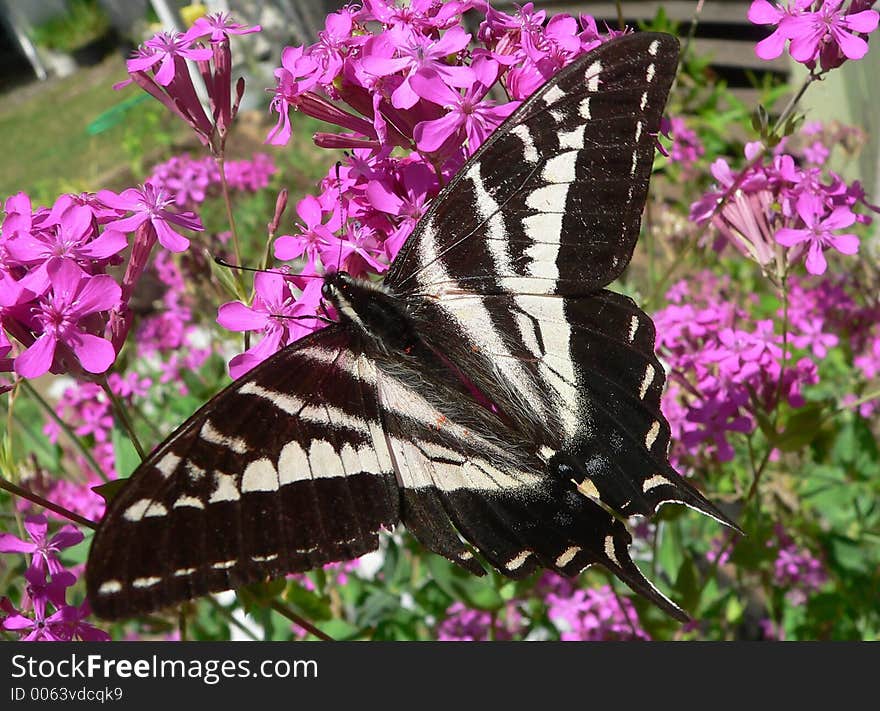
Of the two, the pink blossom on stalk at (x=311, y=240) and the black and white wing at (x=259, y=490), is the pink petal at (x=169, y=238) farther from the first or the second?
the black and white wing at (x=259, y=490)

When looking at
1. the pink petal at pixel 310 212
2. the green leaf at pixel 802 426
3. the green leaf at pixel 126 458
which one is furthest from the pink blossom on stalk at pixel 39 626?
the green leaf at pixel 802 426

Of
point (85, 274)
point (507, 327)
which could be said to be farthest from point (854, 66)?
point (85, 274)

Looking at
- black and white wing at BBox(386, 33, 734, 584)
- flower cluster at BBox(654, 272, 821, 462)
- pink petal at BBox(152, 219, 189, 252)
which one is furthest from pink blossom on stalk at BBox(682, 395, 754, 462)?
pink petal at BBox(152, 219, 189, 252)

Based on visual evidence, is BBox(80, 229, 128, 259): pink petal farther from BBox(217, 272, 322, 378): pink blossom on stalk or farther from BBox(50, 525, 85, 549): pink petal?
BBox(50, 525, 85, 549): pink petal

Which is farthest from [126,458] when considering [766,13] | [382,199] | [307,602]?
[766,13]

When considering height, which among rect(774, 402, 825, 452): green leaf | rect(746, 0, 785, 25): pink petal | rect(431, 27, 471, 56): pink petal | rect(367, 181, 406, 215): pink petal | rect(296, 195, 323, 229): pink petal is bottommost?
rect(774, 402, 825, 452): green leaf

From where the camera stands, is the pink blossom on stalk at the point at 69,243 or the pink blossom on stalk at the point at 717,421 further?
the pink blossom on stalk at the point at 717,421

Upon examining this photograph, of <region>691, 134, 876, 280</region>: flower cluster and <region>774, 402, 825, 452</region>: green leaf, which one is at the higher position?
<region>691, 134, 876, 280</region>: flower cluster

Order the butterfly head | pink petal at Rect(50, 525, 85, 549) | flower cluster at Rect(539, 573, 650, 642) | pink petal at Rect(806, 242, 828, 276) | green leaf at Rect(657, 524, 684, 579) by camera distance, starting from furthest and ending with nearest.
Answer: flower cluster at Rect(539, 573, 650, 642)
green leaf at Rect(657, 524, 684, 579)
pink petal at Rect(806, 242, 828, 276)
pink petal at Rect(50, 525, 85, 549)
the butterfly head
